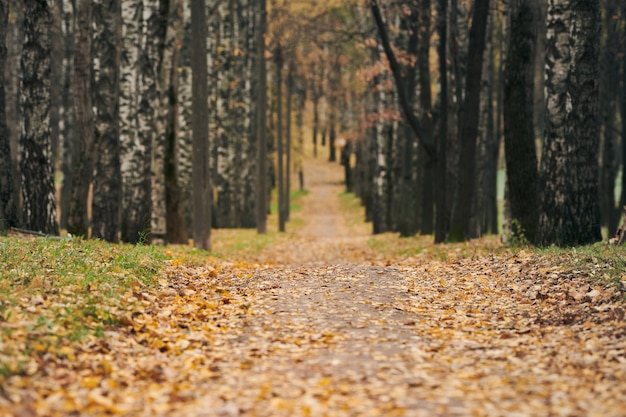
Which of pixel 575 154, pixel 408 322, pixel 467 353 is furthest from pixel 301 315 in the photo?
pixel 575 154

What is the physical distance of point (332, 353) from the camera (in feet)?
25.2

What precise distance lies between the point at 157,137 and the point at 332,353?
44.9 feet

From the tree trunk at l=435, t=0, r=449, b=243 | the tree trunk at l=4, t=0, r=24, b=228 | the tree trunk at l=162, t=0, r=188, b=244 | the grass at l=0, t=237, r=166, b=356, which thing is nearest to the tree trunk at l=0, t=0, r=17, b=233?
the grass at l=0, t=237, r=166, b=356

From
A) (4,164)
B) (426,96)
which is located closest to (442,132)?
(426,96)

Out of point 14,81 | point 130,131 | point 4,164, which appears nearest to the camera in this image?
point 4,164

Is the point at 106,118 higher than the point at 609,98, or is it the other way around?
the point at 609,98

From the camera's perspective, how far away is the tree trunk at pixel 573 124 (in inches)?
518

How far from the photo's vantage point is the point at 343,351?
776 centimetres

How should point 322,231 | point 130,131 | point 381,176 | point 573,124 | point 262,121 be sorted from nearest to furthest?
point 573,124, point 130,131, point 262,121, point 381,176, point 322,231

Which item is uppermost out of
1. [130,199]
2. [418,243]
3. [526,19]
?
[526,19]

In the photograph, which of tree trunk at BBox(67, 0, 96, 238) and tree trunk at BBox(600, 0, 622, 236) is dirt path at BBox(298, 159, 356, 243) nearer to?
tree trunk at BBox(600, 0, 622, 236)

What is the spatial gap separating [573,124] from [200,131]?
834 cm

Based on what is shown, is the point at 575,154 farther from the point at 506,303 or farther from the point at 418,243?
the point at 418,243

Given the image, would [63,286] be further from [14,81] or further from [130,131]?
[14,81]
